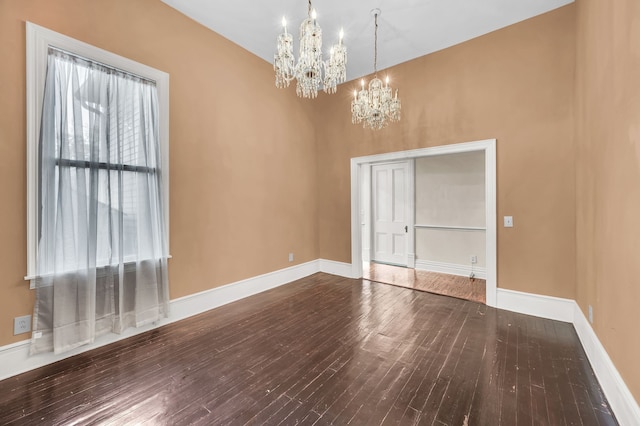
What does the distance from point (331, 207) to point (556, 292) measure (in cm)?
338

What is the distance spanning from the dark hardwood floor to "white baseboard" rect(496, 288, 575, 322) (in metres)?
0.14

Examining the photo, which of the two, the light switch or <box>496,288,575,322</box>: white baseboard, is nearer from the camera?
<box>496,288,575,322</box>: white baseboard

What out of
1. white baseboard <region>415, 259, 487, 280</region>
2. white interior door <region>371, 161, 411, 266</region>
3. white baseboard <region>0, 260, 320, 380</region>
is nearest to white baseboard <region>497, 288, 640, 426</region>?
white baseboard <region>415, 259, 487, 280</region>

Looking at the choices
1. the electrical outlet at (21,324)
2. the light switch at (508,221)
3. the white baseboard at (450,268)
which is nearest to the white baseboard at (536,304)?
the light switch at (508,221)

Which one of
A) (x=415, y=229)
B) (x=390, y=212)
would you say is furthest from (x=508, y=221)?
(x=390, y=212)

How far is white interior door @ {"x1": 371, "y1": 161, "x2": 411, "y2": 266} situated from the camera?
5.72 meters

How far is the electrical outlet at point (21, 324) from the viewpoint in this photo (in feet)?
6.79

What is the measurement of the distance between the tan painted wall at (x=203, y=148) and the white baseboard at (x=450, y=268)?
2.29 meters

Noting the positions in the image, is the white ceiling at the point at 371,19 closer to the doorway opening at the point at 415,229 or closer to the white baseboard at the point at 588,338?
the doorway opening at the point at 415,229

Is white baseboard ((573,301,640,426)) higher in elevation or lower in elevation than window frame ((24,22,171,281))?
lower

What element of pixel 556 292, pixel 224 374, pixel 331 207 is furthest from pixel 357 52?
pixel 224 374

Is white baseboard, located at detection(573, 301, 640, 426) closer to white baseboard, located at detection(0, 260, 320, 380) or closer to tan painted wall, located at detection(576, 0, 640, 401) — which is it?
tan painted wall, located at detection(576, 0, 640, 401)

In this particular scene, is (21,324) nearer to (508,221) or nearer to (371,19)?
(371,19)

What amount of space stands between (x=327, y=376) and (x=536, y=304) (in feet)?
9.01
